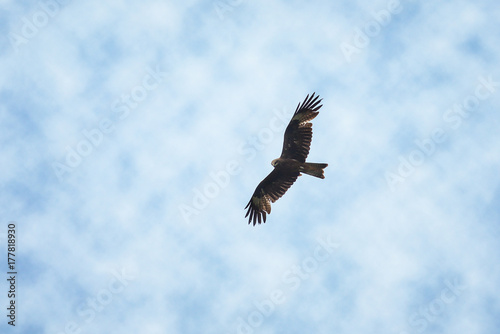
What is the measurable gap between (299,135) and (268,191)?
2503 millimetres

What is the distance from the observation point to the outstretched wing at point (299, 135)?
24.6m

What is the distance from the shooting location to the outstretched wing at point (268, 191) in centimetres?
2545

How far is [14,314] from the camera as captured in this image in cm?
2716

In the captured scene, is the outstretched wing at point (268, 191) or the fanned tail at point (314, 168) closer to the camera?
the fanned tail at point (314, 168)

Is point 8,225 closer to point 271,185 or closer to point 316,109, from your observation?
point 271,185

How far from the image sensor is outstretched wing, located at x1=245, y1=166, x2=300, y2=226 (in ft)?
83.5

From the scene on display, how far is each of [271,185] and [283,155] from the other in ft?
4.84

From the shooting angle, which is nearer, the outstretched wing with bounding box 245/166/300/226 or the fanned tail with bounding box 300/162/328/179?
the fanned tail with bounding box 300/162/328/179

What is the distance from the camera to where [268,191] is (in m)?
25.8

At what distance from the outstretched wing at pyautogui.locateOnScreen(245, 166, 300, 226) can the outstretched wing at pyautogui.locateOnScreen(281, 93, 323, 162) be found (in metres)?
0.88

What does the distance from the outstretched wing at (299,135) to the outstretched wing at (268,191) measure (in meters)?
0.88

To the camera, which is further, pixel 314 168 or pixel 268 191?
pixel 268 191

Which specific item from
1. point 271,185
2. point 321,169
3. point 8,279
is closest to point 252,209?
point 271,185

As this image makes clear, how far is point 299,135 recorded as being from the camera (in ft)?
80.7
